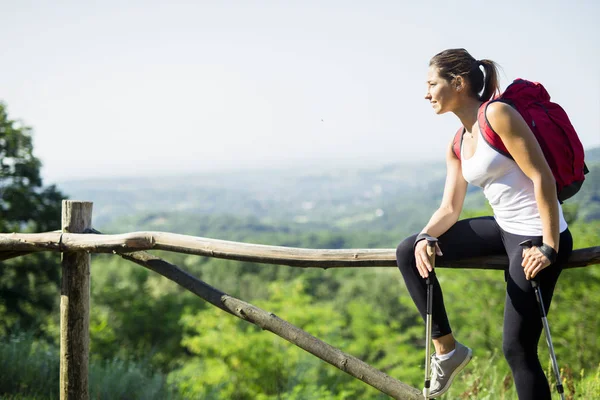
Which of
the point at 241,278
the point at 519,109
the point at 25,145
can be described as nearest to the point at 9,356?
the point at 519,109

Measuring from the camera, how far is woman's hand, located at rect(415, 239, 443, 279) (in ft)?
7.43

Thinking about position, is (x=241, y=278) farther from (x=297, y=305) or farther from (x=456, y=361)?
(x=456, y=361)

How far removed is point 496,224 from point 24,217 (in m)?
17.8

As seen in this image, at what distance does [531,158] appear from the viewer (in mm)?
2023

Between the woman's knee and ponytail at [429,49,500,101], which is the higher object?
ponytail at [429,49,500,101]

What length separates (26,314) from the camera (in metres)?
17.7

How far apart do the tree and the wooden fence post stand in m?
14.7

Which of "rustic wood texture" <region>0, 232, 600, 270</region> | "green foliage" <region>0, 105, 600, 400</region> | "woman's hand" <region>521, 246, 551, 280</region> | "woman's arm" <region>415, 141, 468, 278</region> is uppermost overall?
"woman's arm" <region>415, 141, 468, 278</region>

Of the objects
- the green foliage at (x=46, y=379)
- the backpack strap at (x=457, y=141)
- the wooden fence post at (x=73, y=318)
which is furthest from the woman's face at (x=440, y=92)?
the green foliage at (x=46, y=379)

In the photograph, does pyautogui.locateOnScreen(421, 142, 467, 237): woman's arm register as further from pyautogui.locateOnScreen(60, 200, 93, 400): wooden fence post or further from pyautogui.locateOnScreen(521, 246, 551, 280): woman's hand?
pyautogui.locateOnScreen(60, 200, 93, 400): wooden fence post

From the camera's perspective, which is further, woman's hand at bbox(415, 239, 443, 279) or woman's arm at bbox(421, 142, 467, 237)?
woman's arm at bbox(421, 142, 467, 237)

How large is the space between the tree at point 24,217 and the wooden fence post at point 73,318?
14749 mm

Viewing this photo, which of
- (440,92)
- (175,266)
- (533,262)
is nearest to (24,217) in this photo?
(175,266)

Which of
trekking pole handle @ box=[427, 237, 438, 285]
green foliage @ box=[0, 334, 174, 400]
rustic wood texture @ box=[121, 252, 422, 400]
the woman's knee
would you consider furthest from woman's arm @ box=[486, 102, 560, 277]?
green foliage @ box=[0, 334, 174, 400]
